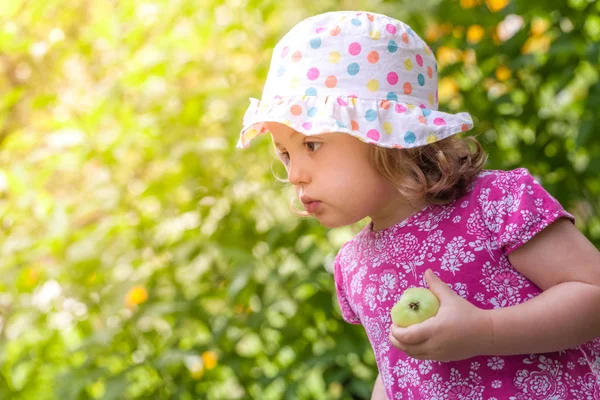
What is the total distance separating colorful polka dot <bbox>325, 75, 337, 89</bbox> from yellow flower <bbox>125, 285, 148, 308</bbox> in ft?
4.14

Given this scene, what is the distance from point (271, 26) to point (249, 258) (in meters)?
0.79

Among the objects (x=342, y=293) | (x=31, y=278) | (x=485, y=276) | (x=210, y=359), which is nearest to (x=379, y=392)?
(x=342, y=293)

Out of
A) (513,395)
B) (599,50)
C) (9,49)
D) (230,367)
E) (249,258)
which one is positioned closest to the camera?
(513,395)

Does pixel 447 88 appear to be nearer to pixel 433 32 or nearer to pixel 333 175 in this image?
pixel 433 32

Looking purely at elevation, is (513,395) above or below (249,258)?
above

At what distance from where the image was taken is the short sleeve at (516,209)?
1.13 meters

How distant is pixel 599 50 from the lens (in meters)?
1.89

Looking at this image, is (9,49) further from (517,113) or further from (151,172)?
(517,113)

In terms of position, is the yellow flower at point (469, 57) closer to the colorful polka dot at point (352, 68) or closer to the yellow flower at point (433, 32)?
the yellow flower at point (433, 32)

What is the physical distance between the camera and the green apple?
1.11 meters

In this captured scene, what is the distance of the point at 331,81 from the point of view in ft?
4.01

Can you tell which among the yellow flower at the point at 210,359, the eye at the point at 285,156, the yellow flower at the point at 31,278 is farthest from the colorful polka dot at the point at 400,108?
the yellow flower at the point at 31,278

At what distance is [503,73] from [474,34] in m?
0.15

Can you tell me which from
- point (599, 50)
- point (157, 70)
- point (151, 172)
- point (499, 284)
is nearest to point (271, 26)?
point (157, 70)
